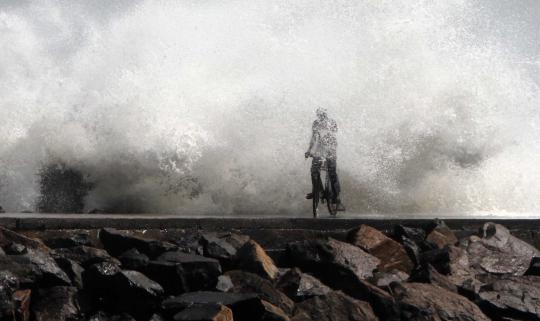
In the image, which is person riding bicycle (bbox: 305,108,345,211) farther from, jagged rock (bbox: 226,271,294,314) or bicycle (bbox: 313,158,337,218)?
jagged rock (bbox: 226,271,294,314)

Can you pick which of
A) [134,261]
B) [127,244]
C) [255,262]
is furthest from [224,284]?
[127,244]

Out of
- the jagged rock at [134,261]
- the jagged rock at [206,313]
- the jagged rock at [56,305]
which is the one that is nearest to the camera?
the jagged rock at [206,313]

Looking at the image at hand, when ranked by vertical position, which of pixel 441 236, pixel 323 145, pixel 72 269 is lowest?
pixel 72 269

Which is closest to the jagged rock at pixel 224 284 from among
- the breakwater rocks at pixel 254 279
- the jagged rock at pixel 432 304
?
the breakwater rocks at pixel 254 279

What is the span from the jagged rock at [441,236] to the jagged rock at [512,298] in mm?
1114

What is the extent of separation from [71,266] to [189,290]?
3.33 feet

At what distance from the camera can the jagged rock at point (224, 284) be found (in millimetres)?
5345

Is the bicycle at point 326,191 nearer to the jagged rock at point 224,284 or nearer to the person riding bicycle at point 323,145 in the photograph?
the person riding bicycle at point 323,145

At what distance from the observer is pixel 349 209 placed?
48.3 ft

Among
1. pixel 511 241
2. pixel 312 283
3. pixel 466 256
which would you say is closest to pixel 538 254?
pixel 511 241

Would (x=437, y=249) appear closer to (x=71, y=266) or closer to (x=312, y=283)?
(x=312, y=283)

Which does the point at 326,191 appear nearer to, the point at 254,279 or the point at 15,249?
the point at 254,279

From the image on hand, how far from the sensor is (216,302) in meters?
4.74

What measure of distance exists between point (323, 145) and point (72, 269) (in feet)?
18.7
